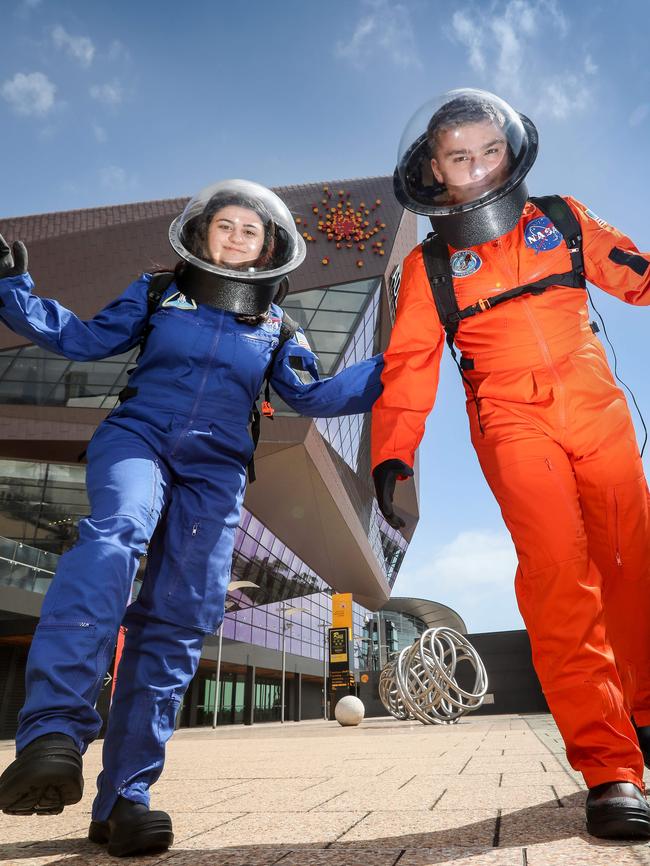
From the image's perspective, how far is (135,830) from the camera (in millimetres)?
1555

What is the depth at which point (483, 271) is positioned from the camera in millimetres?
2287

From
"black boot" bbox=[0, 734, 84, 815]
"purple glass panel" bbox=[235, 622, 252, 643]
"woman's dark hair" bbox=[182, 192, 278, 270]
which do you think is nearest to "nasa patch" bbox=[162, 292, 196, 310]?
"woman's dark hair" bbox=[182, 192, 278, 270]

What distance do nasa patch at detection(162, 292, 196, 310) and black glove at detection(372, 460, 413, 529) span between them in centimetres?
89

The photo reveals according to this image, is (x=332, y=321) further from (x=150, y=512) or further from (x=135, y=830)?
(x=135, y=830)

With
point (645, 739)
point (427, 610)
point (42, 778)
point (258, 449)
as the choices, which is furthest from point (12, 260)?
point (427, 610)

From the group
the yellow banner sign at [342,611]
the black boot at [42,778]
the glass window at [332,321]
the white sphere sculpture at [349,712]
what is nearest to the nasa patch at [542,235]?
the black boot at [42,778]

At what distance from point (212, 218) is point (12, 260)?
2.52 feet

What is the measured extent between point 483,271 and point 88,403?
17.3 metres

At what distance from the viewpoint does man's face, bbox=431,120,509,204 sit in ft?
7.66

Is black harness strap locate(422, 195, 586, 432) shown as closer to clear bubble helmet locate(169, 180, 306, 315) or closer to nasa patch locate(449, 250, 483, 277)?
nasa patch locate(449, 250, 483, 277)

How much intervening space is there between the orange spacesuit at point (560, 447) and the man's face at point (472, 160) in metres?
0.19

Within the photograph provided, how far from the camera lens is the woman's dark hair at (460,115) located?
2412 mm

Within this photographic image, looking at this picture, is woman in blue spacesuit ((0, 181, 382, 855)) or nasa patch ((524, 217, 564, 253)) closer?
woman in blue spacesuit ((0, 181, 382, 855))

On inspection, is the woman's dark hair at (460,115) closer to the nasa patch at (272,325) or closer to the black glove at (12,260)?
the nasa patch at (272,325)
